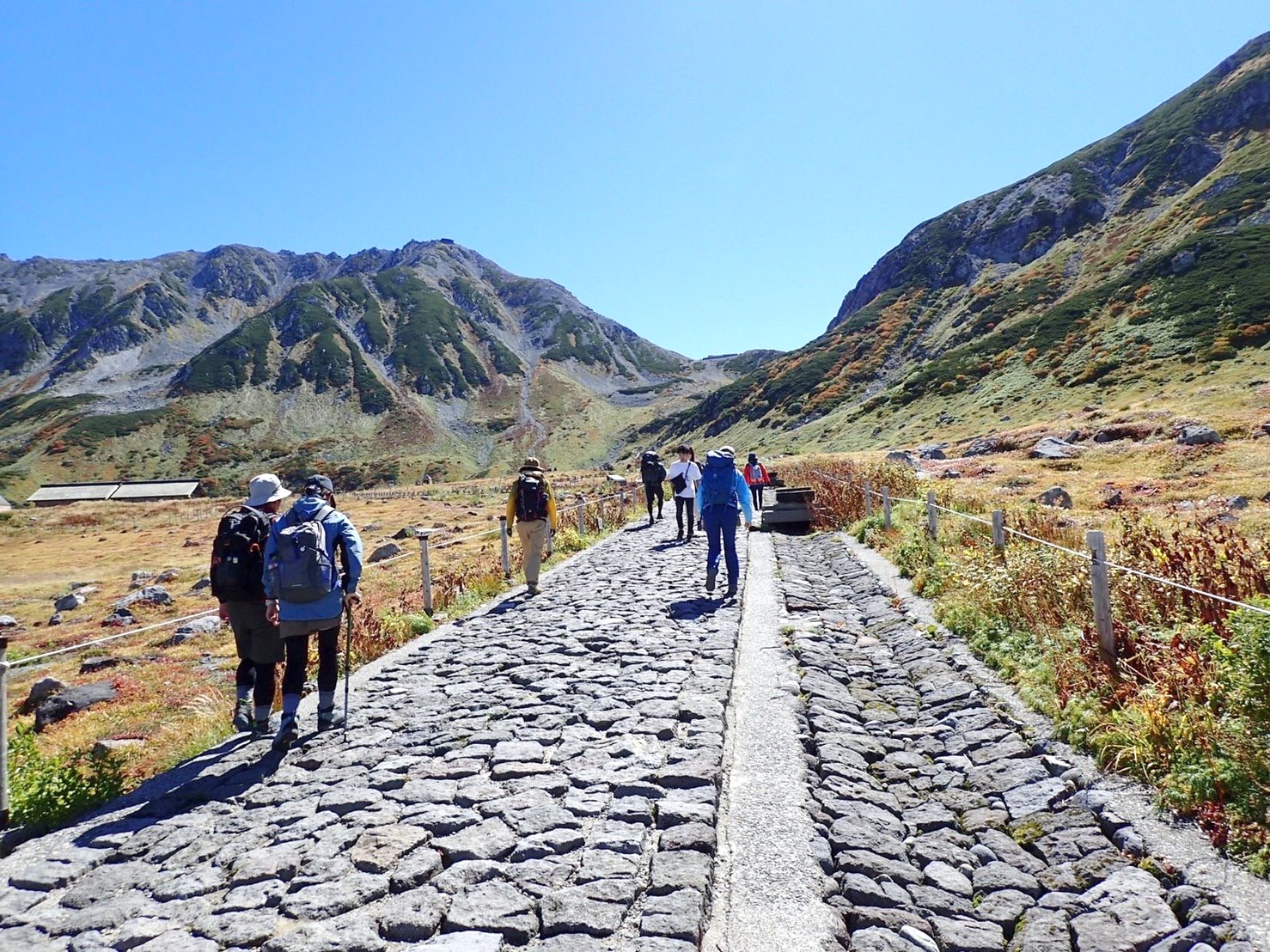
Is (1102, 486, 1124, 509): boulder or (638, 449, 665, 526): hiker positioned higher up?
(638, 449, 665, 526): hiker

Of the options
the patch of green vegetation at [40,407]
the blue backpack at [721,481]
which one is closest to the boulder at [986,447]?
the blue backpack at [721,481]

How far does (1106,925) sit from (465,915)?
282 centimetres

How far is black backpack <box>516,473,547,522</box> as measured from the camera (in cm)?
1082

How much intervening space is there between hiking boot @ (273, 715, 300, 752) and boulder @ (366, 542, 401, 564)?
63.5 feet

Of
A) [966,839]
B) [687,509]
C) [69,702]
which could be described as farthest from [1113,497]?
[69,702]

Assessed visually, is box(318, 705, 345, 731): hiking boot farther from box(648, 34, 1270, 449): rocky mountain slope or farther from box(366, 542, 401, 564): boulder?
box(648, 34, 1270, 449): rocky mountain slope

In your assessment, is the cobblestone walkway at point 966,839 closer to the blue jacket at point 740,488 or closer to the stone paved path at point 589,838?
the stone paved path at point 589,838

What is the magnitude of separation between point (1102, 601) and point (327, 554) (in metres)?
6.00

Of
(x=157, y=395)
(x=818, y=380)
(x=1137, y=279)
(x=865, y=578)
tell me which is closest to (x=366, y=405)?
(x=157, y=395)

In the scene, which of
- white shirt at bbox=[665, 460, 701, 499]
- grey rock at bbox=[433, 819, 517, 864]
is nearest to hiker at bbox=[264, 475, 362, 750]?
grey rock at bbox=[433, 819, 517, 864]

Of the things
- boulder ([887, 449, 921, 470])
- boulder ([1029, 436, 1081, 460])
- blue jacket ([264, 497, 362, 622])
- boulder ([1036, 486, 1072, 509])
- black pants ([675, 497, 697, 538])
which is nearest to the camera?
blue jacket ([264, 497, 362, 622])

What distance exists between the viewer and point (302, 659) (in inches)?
228

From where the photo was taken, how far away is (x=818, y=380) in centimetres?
8931

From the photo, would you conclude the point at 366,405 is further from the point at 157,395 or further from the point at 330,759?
the point at 330,759
